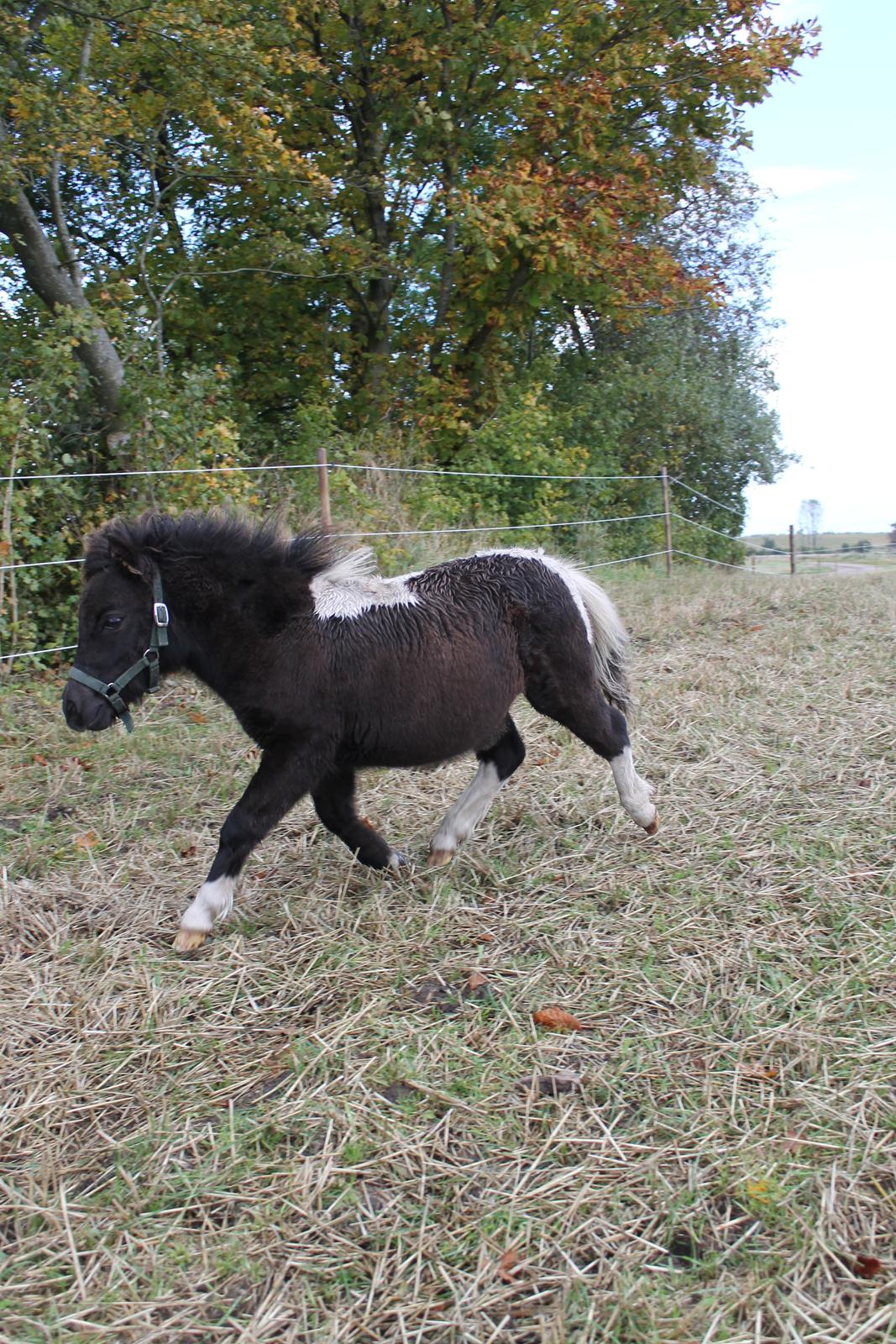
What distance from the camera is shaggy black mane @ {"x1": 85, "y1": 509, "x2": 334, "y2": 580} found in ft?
12.2

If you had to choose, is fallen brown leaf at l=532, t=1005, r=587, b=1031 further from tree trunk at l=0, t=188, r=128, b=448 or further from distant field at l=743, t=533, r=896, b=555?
distant field at l=743, t=533, r=896, b=555

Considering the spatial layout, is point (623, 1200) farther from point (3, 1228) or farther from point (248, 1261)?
point (3, 1228)

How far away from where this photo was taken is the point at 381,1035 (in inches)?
115

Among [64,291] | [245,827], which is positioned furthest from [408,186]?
[245,827]

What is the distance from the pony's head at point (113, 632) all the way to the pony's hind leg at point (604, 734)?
161 centimetres

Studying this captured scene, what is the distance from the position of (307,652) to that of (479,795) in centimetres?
110

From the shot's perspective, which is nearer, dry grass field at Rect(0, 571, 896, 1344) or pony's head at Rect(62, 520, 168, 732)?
dry grass field at Rect(0, 571, 896, 1344)

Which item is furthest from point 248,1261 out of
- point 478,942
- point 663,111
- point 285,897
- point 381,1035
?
point 663,111

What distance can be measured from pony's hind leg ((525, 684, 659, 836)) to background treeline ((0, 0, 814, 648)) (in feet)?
14.3

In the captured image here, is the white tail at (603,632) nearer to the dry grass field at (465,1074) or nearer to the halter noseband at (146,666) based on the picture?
the dry grass field at (465,1074)

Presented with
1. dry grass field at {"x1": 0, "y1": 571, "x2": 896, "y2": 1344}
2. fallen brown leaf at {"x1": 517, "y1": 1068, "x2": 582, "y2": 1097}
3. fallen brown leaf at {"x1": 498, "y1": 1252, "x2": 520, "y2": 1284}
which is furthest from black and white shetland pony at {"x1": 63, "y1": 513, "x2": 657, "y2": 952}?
fallen brown leaf at {"x1": 498, "y1": 1252, "x2": 520, "y2": 1284}

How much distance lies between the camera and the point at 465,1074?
2.75 metres

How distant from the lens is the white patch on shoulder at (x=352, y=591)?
12.9 feet

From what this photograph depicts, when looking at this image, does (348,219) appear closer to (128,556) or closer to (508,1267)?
(128,556)
